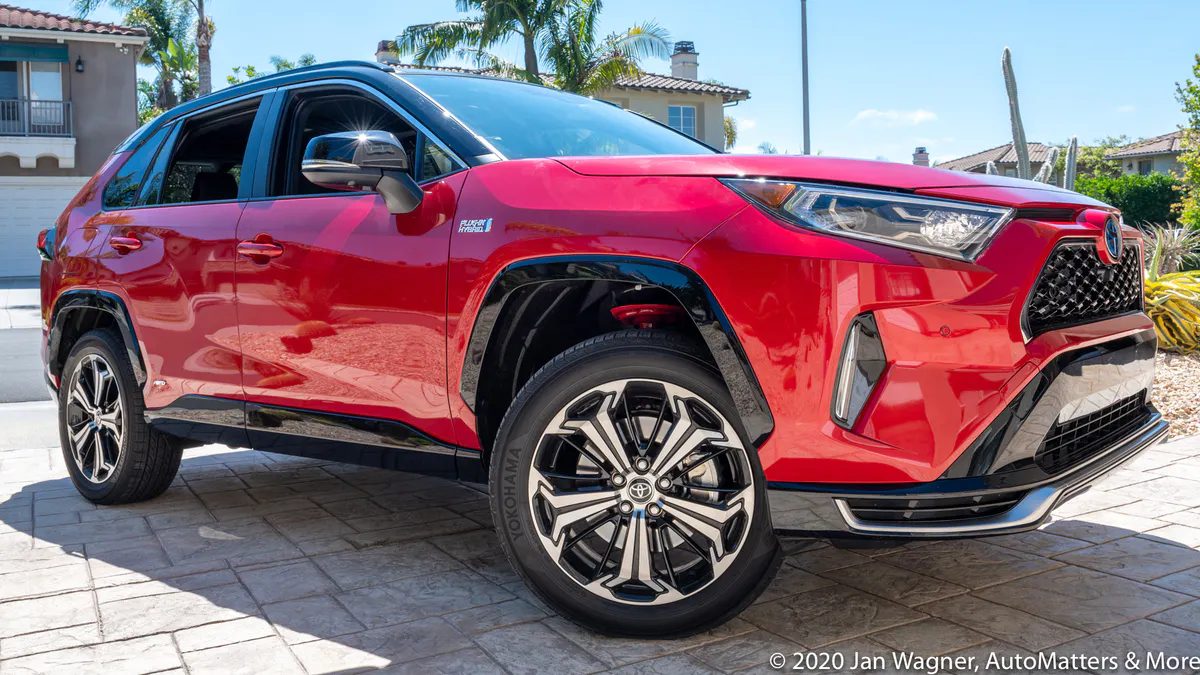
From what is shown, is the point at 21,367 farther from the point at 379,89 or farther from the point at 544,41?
the point at 544,41

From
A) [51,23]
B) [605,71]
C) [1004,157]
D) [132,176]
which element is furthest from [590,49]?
[1004,157]

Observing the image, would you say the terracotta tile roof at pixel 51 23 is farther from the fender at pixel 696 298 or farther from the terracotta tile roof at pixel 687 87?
the fender at pixel 696 298

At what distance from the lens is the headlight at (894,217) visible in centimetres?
252

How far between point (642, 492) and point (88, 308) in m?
3.21

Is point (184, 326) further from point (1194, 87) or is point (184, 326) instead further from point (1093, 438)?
point (1194, 87)

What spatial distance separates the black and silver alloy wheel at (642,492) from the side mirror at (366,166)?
35.8 inches

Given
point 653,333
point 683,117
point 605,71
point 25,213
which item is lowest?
point 653,333

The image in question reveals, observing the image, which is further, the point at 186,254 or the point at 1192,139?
the point at 1192,139

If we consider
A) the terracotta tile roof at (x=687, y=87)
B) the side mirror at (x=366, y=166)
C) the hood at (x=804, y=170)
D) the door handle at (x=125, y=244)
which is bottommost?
the door handle at (x=125, y=244)

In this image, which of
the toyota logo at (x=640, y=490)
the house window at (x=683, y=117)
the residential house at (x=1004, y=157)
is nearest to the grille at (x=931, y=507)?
the toyota logo at (x=640, y=490)

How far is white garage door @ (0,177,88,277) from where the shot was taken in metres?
29.0

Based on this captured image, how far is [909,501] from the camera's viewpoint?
2490 millimetres

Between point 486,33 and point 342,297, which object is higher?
point 486,33

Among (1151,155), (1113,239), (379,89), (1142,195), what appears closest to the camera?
(1113,239)
